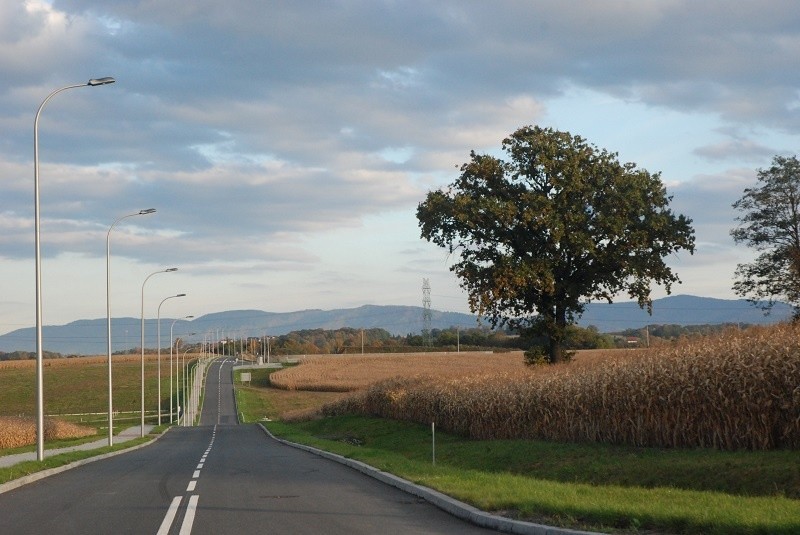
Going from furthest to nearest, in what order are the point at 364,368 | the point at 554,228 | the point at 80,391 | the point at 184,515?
A: 1. the point at 80,391
2. the point at 364,368
3. the point at 554,228
4. the point at 184,515

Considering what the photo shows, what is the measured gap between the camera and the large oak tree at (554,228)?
142 ft

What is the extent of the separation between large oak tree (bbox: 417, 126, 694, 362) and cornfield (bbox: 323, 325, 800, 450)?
10.5m

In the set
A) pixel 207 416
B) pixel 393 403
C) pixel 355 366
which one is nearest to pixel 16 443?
pixel 393 403

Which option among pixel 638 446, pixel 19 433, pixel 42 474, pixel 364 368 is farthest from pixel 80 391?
pixel 638 446

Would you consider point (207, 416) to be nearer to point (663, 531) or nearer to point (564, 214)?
point (564, 214)

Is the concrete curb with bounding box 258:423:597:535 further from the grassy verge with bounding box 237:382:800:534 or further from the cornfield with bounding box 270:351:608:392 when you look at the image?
the cornfield with bounding box 270:351:608:392

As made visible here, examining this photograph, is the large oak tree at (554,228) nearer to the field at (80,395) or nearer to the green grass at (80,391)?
the field at (80,395)

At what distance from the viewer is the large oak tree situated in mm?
43188

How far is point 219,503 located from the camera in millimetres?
16750

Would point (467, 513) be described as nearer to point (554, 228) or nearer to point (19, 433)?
point (554, 228)

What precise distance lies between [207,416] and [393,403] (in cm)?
6238

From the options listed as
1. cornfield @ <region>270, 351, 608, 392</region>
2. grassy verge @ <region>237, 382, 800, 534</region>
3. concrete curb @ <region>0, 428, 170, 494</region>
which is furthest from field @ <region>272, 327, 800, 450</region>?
cornfield @ <region>270, 351, 608, 392</region>

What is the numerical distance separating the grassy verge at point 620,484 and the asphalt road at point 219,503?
113 cm

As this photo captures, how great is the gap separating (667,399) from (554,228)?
813 inches
